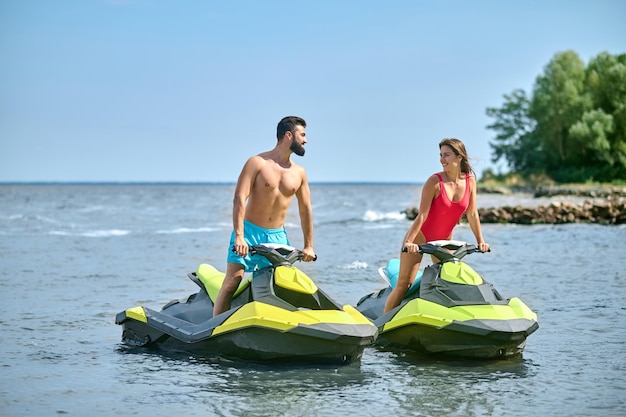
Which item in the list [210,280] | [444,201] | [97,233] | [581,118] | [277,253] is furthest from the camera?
[581,118]

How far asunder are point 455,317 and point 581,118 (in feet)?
239

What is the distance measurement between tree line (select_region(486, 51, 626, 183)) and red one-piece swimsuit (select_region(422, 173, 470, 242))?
67363 mm

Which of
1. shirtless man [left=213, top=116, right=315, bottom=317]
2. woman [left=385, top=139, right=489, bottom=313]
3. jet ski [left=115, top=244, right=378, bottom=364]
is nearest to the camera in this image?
jet ski [left=115, top=244, right=378, bottom=364]

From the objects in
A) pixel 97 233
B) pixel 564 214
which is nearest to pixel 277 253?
pixel 97 233

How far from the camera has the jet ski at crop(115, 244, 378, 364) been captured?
7918 mm

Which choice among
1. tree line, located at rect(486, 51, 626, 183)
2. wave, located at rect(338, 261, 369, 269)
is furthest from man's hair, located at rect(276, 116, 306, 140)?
tree line, located at rect(486, 51, 626, 183)

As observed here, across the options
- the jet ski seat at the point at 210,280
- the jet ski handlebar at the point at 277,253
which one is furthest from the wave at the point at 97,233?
the jet ski handlebar at the point at 277,253

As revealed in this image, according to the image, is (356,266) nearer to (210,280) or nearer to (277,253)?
(210,280)

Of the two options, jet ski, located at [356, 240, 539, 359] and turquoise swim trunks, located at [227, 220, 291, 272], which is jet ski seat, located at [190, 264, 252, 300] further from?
jet ski, located at [356, 240, 539, 359]

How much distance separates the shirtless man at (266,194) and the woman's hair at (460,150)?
4.84 feet

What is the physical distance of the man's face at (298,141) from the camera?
332 inches

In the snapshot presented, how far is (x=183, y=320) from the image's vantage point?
29.9ft

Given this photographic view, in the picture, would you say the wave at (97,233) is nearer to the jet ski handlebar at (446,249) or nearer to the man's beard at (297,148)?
the man's beard at (297,148)

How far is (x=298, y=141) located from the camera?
8453 millimetres
